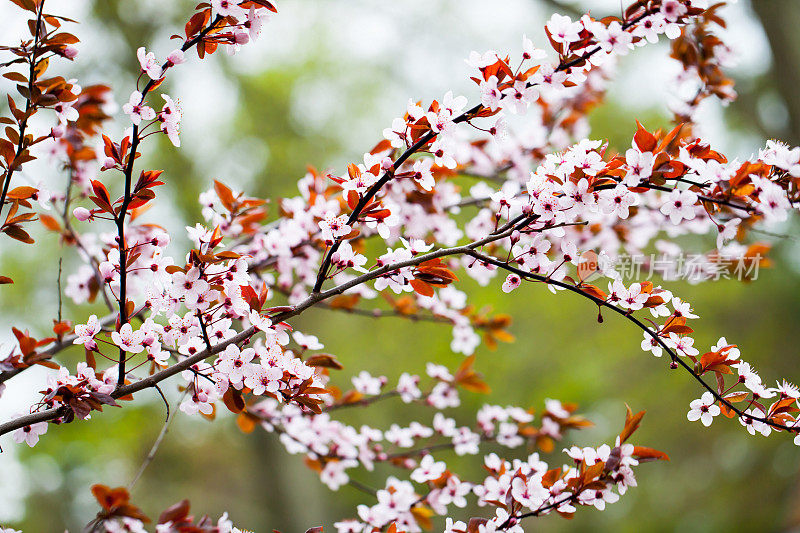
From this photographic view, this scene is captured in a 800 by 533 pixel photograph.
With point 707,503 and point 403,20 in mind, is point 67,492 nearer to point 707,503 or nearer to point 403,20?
point 403,20

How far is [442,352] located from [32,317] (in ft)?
11.3

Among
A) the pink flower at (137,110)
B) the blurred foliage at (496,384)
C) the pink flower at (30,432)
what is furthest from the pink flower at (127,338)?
the blurred foliage at (496,384)

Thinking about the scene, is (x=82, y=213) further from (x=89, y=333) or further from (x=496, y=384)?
(x=496, y=384)

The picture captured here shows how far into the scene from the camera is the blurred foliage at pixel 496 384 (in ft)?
14.8

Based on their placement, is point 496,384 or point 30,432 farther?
point 496,384

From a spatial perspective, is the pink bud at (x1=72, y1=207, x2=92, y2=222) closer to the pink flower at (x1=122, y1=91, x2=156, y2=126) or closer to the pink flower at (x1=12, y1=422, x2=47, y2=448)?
the pink flower at (x1=122, y1=91, x2=156, y2=126)

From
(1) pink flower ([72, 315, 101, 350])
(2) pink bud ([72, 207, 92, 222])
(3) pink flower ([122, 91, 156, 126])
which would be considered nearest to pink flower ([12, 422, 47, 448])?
(1) pink flower ([72, 315, 101, 350])

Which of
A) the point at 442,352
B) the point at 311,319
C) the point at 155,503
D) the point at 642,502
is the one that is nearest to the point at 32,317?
the point at 155,503

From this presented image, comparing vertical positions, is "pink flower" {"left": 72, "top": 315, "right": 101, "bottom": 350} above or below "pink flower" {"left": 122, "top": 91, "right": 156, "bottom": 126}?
below

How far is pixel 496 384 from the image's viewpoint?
15.7 feet

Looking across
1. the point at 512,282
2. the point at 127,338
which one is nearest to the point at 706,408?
the point at 512,282

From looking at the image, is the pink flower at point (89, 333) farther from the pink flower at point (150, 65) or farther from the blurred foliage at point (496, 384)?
the blurred foliage at point (496, 384)

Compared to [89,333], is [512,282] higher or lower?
lower

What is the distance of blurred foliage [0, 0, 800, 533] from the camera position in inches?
177
